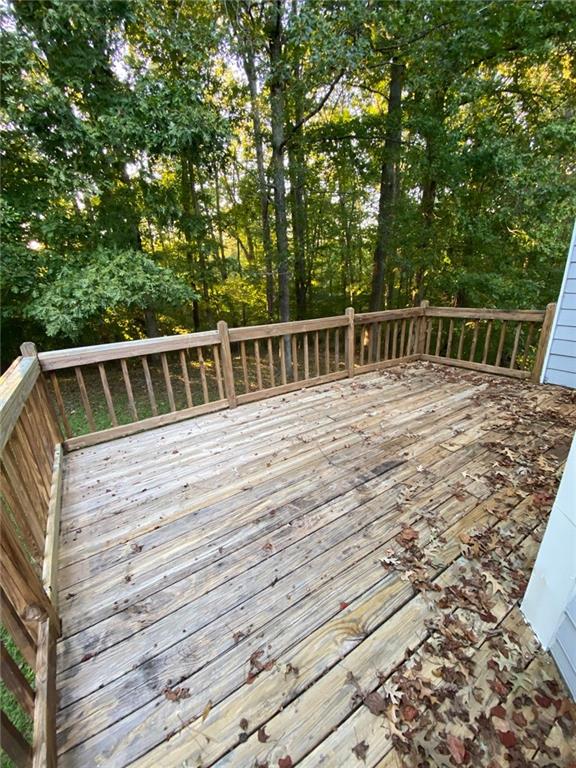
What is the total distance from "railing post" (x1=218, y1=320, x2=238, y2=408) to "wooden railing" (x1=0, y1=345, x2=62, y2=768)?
1615mm

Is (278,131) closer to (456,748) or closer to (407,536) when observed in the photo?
(407,536)

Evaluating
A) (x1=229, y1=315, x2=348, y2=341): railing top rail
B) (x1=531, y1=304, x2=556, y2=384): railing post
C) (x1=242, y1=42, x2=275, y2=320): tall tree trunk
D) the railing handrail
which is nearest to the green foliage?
the railing handrail

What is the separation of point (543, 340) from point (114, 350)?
4928 mm

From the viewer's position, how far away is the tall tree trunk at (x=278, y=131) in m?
4.56

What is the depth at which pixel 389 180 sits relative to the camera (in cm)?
617

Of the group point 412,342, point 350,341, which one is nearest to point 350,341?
point 350,341

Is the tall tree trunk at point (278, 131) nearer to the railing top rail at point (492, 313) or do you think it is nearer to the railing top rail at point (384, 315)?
the railing top rail at point (384, 315)

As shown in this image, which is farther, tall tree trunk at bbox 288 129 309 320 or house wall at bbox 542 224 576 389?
tall tree trunk at bbox 288 129 309 320

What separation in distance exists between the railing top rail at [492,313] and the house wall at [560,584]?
367cm

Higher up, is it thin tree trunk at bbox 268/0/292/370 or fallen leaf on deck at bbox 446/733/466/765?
thin tree trunk at bbox 268/0/292/370

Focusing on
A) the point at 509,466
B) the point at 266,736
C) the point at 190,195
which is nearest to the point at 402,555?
the point at 266,736

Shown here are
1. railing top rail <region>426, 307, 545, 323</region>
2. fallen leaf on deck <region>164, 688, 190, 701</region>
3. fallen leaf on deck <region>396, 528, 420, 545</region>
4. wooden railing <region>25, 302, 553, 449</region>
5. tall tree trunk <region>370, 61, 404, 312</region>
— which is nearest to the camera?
fallen leaf on deck <region>164, 688, 190, 701</region>

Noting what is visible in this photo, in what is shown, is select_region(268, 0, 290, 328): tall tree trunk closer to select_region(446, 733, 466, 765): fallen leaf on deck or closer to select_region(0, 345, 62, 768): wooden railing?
select_region(0, 345, 62, 768): wooden railing

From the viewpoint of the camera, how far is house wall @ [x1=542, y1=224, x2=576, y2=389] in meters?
3.81
